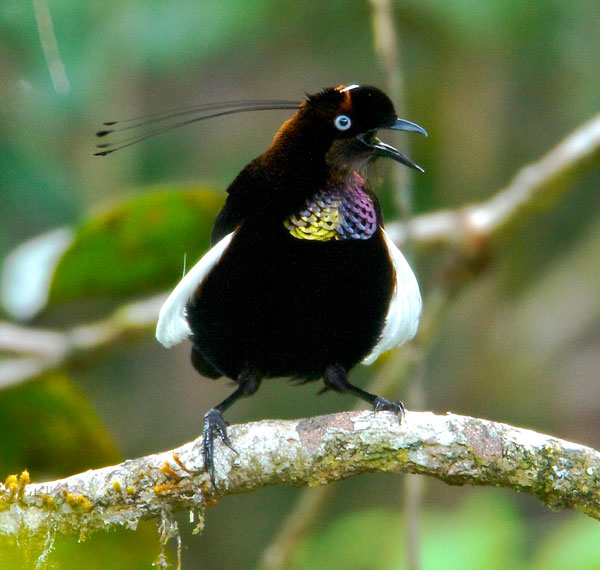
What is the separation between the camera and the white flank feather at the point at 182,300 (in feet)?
9.78

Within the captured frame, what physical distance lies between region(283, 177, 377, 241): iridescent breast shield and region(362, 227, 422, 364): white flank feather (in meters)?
0.11

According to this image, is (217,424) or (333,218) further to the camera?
(333,218)

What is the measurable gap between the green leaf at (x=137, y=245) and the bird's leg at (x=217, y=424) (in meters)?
0.96

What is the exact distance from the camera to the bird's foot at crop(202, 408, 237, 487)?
2551 millimetres

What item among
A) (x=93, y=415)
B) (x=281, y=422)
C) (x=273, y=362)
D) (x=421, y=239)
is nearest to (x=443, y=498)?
(x=421, y=239)

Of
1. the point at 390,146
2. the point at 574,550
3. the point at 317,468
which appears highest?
the point at 390,146

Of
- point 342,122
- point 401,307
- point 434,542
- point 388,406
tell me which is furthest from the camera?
point 434,542

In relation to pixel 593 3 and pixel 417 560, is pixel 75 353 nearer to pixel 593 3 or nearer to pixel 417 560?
pixel 417 560

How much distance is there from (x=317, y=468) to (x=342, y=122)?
44.0 inches

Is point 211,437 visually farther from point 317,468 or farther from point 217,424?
point 317,468

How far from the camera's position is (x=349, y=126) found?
3.01 metres

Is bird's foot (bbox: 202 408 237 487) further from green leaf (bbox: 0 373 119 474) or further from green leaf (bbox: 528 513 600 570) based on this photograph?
green leaf (bbox: 528 513 600 570)

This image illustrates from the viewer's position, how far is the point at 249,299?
2.96 m

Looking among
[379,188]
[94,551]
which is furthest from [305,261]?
[379,188]
